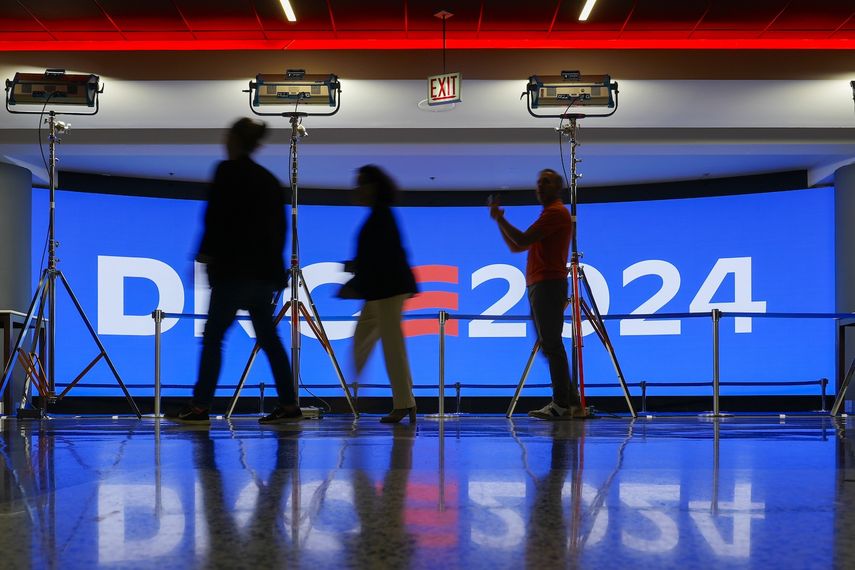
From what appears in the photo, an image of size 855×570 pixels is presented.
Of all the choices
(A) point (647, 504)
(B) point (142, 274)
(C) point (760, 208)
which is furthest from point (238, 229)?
(C) point (760, 208)

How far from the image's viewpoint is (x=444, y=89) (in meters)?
6.69

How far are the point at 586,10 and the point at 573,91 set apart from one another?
2.36 ft

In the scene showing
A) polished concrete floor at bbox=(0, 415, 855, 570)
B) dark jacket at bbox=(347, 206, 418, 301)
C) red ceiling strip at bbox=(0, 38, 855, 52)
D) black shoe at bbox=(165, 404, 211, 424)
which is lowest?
black shoe at bbox=(165, 404, 211, 424)

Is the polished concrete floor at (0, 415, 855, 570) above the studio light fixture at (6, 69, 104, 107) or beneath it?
beneath

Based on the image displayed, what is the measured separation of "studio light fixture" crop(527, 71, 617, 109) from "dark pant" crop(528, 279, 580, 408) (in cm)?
196

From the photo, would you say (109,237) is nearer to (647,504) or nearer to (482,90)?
(482,90)

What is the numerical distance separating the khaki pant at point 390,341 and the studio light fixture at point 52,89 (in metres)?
3.08

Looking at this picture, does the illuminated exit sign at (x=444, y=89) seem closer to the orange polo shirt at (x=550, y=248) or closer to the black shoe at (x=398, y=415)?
the orange polo shirt at (x=550, y=248)

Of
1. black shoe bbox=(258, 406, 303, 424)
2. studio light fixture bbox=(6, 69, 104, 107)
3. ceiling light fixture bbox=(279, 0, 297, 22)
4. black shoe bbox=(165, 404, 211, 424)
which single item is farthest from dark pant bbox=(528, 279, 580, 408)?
studio light fixture bbox=(6, 69, 104, 107)

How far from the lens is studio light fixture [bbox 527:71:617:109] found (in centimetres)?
636

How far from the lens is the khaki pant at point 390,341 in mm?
4301

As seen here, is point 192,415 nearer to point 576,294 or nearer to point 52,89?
point 576,294

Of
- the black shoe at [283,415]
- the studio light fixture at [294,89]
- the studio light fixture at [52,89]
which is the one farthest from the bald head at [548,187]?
the studio light fixture at [52,89]

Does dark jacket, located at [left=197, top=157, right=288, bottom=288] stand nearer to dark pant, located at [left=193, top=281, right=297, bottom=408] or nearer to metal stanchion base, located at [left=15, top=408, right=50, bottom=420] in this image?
dark pant, located at [left=193, top=281, right=297, bottom=408]
